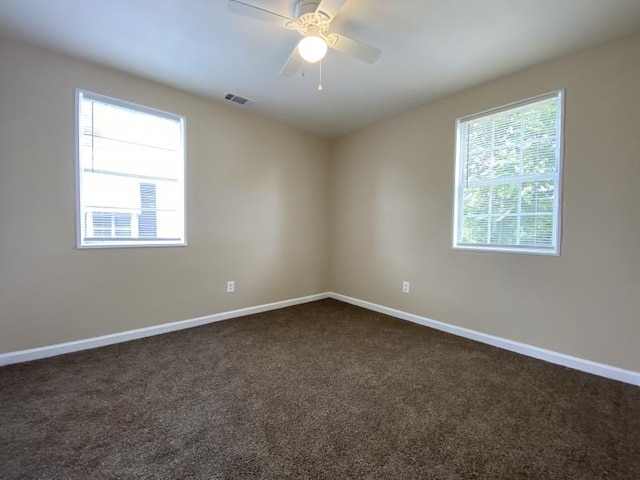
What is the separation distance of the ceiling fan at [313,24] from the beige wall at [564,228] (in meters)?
1.58

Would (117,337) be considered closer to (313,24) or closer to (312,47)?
(312,47)

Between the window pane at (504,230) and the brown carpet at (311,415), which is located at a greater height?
the window pane at (504,230)

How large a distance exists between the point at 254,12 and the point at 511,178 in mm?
2484

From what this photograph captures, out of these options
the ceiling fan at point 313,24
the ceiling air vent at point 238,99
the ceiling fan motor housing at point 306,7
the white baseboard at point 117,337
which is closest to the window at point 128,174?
the ceiling air vent at point 238,99

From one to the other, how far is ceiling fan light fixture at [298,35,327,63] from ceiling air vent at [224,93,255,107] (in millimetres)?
1583

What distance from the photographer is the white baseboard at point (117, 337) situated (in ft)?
7.57

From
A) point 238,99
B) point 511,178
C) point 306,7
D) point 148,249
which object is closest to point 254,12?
point 306,7

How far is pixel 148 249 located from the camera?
2.90m

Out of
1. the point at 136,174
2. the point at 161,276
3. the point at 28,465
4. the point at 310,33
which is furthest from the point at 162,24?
the point at 28,465

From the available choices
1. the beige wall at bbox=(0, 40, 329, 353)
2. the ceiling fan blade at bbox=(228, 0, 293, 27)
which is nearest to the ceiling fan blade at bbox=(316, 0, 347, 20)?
the ceiling fan blade at bbox=(228, 0, 293, 27)

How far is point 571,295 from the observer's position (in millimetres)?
2332

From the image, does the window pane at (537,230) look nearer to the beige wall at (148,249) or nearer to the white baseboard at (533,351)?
the white baseboard at (533,351)

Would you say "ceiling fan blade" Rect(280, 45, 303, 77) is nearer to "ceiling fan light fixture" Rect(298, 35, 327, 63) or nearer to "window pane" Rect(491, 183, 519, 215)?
"ceiling fan light fixture" Rect(298, 35, 327, 63)

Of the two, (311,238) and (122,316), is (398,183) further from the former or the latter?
(122,316)
